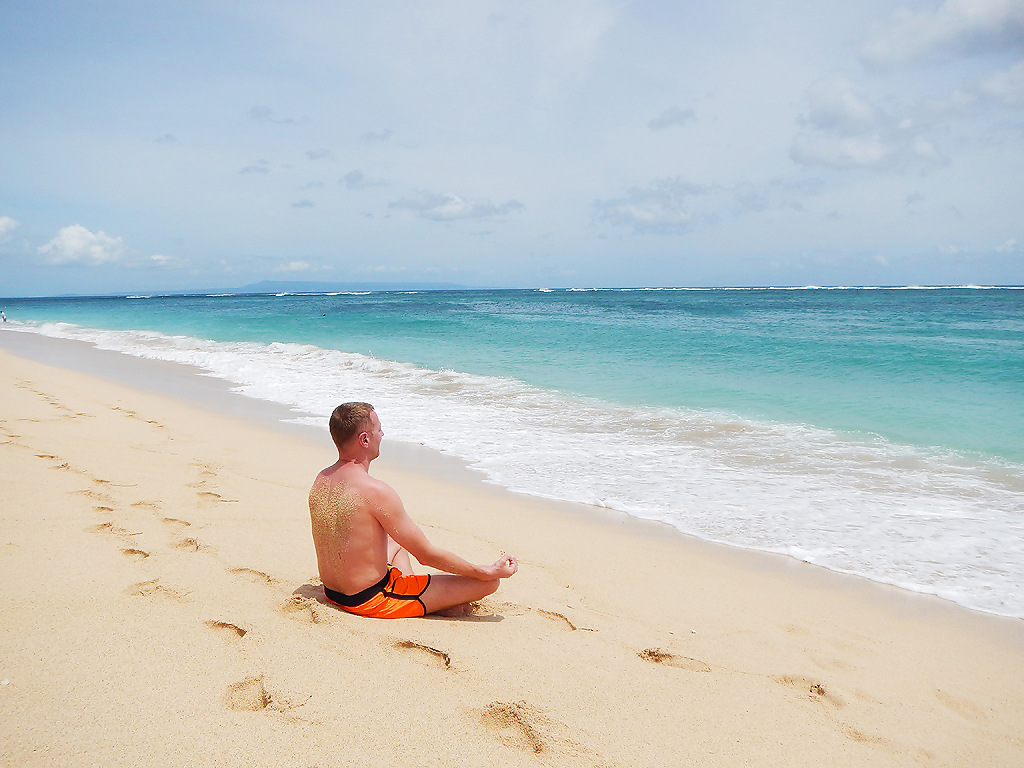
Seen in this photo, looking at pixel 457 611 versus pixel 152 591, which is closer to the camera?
pixel 152 591

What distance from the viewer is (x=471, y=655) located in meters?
2.79

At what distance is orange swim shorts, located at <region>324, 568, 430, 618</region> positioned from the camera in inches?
124

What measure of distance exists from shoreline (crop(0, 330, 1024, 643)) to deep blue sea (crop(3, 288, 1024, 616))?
0.13m

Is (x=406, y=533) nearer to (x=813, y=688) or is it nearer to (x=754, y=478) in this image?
(x=813, y=688)

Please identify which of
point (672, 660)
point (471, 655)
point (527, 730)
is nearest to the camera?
point (527, 730)

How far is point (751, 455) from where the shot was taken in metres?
7.40

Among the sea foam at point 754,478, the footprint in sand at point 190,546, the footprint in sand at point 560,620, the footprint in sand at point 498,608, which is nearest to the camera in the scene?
the footprint in sand at point 560,620

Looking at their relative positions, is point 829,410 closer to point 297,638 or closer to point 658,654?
point 658,654

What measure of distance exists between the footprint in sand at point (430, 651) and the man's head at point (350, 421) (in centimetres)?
102

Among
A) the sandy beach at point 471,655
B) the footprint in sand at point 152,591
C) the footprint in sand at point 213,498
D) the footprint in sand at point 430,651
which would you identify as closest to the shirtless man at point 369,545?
the sandy beach at point 471,655

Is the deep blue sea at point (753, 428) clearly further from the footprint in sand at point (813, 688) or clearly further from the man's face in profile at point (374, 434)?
the man's face in profile at point (374, 434)

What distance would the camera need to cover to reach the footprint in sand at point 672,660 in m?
2.93

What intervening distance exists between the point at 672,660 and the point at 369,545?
160 cm

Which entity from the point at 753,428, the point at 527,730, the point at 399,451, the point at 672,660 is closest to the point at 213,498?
the point at 399,451
